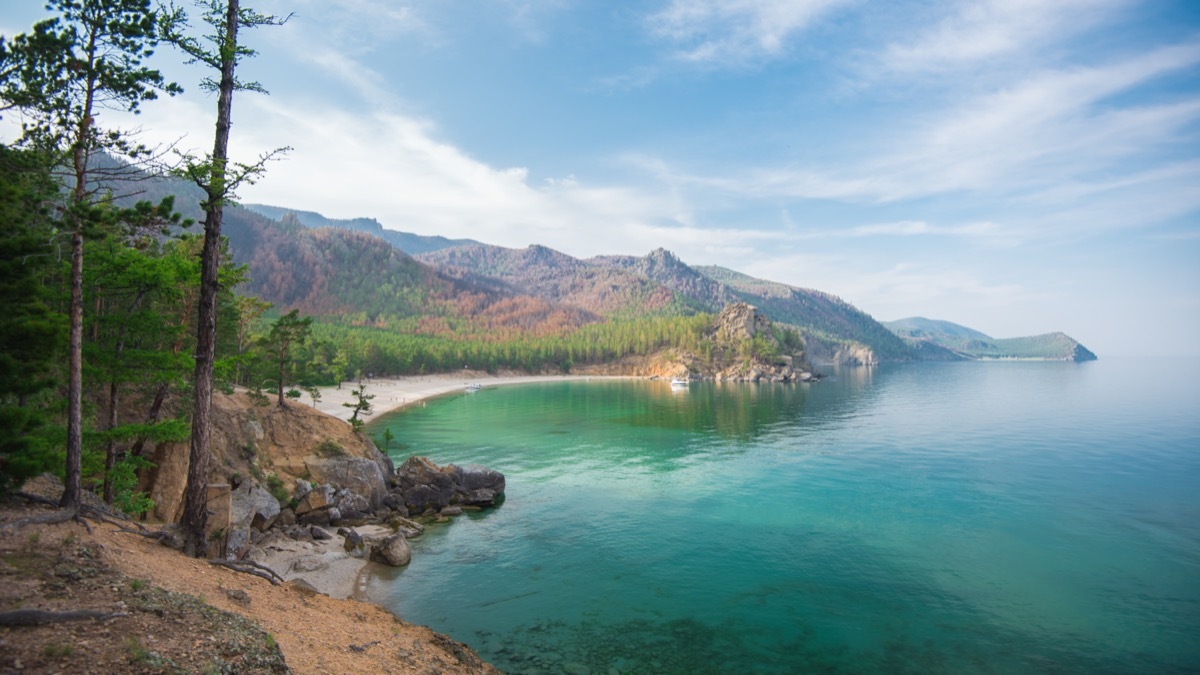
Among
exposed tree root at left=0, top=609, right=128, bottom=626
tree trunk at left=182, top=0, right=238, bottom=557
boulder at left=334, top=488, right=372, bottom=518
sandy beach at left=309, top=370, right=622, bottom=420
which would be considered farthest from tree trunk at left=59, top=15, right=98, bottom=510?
sandy beach at left=309, top=370, right=622, bottom=420

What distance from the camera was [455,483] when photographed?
42.5 metres

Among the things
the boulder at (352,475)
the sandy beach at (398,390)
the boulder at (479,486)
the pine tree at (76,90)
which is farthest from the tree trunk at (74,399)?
Answer: the sandy beach at (398,390)

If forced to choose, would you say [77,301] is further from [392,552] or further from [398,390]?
[398,390]

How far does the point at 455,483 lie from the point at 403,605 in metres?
18.4

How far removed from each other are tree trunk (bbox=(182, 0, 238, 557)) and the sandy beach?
1999 inches

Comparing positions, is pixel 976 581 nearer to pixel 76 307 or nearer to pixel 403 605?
pixel 403 605

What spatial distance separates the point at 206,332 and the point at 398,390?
128 m

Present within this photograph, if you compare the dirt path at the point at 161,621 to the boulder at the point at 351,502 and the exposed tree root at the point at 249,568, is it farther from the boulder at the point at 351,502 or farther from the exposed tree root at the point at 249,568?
the boulder at the point at 351,502

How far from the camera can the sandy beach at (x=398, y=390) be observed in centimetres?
9244

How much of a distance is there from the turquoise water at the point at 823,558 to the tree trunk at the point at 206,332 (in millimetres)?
9122

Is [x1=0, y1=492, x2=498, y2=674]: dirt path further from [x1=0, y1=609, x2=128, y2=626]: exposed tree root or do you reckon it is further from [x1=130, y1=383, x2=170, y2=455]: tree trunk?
[x1=130, y1=383, x2=170, y2=455]: tree trunk

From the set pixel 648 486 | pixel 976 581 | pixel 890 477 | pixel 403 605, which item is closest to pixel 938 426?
pixel 890 477

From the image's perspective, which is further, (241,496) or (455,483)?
(455,483)

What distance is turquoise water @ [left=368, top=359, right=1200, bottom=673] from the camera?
835 inches
